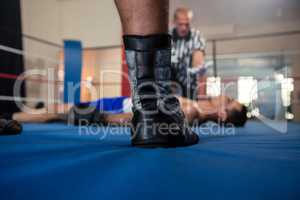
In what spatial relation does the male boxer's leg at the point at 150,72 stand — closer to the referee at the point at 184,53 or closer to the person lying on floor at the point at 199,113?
the person lying on floor at the point at 199,113

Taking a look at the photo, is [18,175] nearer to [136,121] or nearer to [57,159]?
[57,159]

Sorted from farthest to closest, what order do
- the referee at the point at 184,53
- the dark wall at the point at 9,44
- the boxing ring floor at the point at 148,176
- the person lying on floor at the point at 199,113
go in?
the dark wall at the point at 9,44, the referee at the point at 184,53, the person lying on floor at the point at 199,113, the boxing ring floor at the point at 148,176

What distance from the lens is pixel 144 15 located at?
66 centimetres

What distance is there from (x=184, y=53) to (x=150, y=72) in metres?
1.77

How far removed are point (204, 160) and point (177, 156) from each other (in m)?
0.06

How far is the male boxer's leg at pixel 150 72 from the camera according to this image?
657mm

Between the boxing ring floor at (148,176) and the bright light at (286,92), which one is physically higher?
the bright light at (286,92)

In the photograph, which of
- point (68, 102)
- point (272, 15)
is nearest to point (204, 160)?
point (68, 102)

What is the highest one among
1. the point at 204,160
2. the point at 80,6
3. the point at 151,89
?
the point at 80,6

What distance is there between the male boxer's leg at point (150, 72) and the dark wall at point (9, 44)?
9.58 ft

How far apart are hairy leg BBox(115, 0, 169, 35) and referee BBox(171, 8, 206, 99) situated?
1.67 m

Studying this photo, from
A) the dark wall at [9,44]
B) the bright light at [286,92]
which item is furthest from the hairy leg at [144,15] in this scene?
the bright light at [286,92]

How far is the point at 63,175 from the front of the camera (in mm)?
390

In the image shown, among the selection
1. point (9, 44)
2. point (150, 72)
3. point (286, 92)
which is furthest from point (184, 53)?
point (286, 92)
